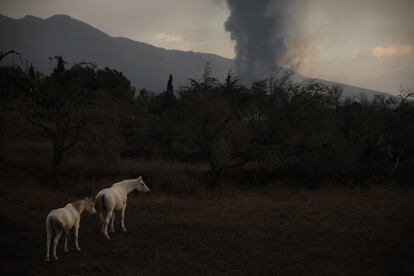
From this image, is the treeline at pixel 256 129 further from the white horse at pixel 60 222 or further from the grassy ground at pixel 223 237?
the white horse at pixel 60 222

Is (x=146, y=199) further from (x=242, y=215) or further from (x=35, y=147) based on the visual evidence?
(x=35, y=147)

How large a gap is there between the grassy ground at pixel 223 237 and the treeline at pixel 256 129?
4.24 meters

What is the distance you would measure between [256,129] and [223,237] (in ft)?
48.0

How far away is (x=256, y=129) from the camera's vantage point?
26250mm

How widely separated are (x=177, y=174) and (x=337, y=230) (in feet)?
44.2

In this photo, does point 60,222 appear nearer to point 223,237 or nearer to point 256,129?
point 223,237

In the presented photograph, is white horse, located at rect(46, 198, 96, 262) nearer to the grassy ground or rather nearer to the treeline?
the grassy ground

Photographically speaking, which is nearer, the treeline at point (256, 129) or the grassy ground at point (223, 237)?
the grassy ground at point (223, 237)

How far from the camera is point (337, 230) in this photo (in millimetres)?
13305

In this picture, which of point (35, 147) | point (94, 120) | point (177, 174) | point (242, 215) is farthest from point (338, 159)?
point (35, 147)

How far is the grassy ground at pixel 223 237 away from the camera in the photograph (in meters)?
9.37

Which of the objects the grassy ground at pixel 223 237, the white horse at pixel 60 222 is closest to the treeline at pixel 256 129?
the grassy ground at pixel 223 237

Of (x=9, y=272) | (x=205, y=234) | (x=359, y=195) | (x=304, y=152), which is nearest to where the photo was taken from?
(x=9, y=272)

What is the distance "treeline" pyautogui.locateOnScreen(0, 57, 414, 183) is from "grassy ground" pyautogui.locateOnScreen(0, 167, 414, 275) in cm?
424
